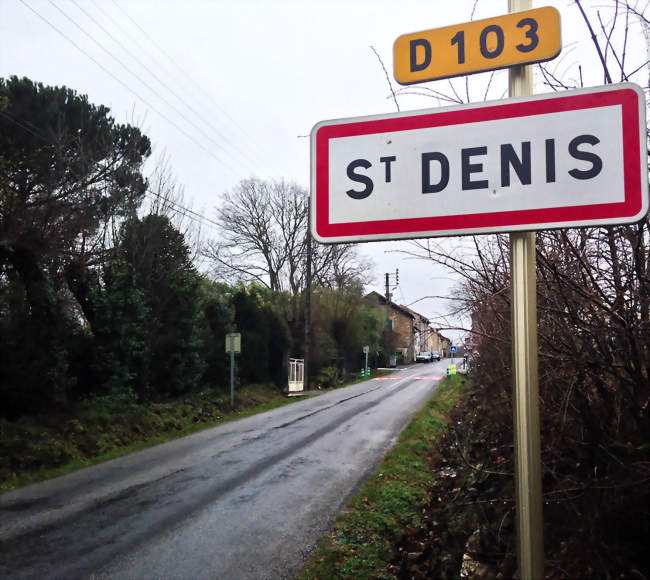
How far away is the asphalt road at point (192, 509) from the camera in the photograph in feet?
16.0

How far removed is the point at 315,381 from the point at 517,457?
27.2 m

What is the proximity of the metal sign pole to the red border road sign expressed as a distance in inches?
6.0

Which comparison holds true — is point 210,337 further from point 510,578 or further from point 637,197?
point 637,197

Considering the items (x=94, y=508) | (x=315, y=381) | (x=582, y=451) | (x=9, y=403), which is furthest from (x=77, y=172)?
(x=315, y=381)

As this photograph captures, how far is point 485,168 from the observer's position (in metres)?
1.51

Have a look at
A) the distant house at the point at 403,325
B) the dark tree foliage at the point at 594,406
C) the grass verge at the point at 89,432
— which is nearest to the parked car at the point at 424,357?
the distant house at the point at 403,325

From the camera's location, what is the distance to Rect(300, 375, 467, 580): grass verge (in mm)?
4500

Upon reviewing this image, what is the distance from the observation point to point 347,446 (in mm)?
10625

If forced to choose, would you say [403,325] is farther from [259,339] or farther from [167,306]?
[167,306]

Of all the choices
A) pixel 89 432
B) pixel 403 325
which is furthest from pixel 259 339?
pixel 403 325

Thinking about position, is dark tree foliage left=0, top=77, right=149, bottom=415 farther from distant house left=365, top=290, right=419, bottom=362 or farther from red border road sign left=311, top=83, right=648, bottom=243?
red border road sign left=311, top=83, right=648, bottom=243

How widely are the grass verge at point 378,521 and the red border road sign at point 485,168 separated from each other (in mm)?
3604

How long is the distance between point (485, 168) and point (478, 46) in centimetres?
38

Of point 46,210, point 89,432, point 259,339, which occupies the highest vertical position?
point 46,210
